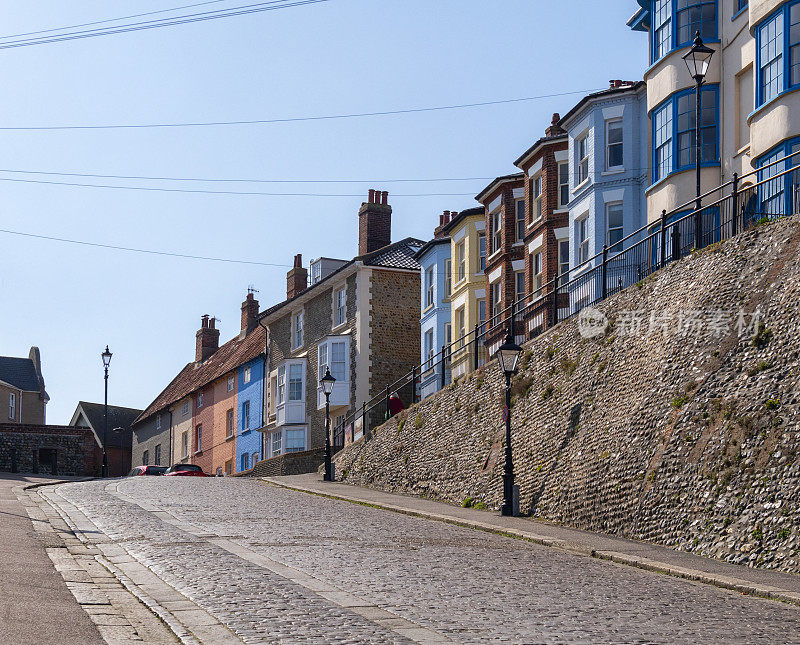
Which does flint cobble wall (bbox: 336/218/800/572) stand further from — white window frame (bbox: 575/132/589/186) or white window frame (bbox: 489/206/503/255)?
white window frame (bbox: 489/206/503/255)

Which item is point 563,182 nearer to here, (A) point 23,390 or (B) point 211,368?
(B) point 211,368

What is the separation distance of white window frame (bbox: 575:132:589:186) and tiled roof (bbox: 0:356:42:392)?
202ft

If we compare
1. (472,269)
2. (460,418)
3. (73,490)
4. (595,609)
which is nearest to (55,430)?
(472,269)

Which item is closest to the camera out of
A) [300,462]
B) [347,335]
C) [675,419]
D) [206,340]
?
[675,419]

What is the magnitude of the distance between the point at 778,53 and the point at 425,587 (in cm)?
1673

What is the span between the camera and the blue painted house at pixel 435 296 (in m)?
45.2

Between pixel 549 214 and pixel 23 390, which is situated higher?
pixel 549 214

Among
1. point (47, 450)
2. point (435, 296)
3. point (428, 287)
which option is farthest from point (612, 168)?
point (47, 450)

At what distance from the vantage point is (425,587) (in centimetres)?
1201

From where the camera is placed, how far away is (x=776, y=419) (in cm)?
1641

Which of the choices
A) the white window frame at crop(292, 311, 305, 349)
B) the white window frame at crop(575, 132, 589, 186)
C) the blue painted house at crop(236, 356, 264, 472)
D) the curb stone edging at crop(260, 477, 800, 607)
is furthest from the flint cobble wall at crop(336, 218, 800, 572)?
the blue painted house at crop(236, 356, 264, 472)

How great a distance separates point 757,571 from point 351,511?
10.3 m

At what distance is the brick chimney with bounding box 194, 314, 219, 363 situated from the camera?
245 ft

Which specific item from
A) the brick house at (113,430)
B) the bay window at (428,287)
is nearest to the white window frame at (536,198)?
the bay window at (428,287)
